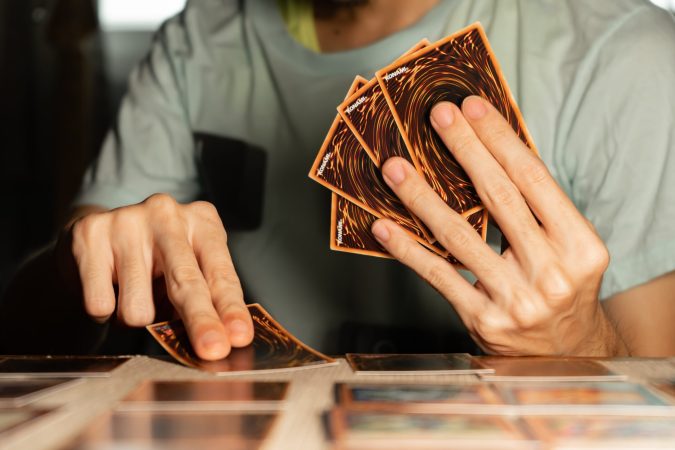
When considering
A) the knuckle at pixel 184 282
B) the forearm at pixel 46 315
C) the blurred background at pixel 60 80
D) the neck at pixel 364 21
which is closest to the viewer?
the knuckle at pixel 184 282

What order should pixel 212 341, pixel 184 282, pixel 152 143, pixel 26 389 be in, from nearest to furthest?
pixel 26 389 < pixel 212 341 < pixel 184 282 < pixel 152 143

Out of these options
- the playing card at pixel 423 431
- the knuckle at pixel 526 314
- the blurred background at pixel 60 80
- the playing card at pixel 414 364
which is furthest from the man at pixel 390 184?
the blurred background at pixel 60 80

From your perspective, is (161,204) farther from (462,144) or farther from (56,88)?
(56,88)

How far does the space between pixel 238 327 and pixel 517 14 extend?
0.90 m

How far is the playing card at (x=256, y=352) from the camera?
2.39 ft

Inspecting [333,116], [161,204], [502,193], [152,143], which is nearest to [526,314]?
[502,193]

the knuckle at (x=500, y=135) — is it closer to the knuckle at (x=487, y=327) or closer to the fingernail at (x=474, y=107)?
the fingernail at (x=474, y=107)

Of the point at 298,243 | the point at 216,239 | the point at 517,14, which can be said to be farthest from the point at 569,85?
the point at 216,239

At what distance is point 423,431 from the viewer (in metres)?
0.52

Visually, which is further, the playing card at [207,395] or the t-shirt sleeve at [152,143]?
the t-shirt sleeve at [152,143]

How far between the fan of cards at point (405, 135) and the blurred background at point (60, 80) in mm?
3215

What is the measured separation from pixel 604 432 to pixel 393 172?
1.59 feet

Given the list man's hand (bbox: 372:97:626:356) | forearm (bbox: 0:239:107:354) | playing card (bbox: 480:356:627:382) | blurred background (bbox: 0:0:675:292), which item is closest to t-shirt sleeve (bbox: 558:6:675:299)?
man's hand (bbox: 372:97:626:356)

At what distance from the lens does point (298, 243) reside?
1448 millimetres
